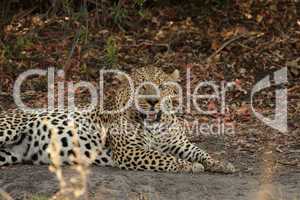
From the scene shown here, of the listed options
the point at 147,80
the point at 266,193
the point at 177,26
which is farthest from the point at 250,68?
the point at 266,193

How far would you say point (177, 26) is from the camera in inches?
540

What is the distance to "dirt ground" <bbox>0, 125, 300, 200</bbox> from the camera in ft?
22.4

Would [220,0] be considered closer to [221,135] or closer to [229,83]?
[229,83]

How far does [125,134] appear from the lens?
8.36m

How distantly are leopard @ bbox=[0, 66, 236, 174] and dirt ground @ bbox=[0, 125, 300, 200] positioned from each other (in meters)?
0.20

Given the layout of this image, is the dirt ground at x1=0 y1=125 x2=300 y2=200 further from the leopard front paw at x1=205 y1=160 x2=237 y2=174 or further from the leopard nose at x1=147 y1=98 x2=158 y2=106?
the leopard nose at x1=147 y1=98 x2=158 y2=106

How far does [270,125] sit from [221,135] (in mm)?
702

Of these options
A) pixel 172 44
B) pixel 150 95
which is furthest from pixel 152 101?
pixel 172 44

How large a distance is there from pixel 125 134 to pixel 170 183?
123cm

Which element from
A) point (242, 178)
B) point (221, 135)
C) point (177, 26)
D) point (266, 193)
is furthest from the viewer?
point (177, 26)

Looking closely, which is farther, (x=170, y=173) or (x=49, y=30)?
(x=49, y=30)

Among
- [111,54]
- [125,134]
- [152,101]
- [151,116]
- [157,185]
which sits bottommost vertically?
[157,185]

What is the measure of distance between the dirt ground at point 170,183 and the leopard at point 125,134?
20 cm

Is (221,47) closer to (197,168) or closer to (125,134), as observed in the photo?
(125,134)
